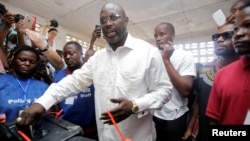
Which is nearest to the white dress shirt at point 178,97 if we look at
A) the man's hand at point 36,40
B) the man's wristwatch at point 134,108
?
the man's wristwatch at point 134,108

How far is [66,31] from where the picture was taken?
200 inches

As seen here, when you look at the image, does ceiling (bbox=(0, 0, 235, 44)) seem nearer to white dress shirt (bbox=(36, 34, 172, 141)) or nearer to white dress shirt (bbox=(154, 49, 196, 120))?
white dress shirt (bbox=(154, 49, 196, 120))

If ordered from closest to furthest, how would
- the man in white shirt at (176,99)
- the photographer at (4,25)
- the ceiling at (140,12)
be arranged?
the man in white shirt at (176,99)
the photographer at (4,25)
the ceiling at (140,12)

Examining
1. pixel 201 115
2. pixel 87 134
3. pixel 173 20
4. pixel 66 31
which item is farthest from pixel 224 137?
pixel 66 31

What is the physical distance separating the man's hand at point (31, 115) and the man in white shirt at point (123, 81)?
7 centimetres

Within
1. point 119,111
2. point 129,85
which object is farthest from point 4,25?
point 119,111

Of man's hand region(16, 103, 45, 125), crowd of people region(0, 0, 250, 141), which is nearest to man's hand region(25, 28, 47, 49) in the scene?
crowd of people region(0, 0, 250, 141)

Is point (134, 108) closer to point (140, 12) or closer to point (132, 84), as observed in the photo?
point (132, 84)

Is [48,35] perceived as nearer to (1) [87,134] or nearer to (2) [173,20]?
(1) [87,134]

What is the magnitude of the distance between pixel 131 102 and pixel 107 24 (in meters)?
0.50

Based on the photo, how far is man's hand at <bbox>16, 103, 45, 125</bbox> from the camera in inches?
29.5

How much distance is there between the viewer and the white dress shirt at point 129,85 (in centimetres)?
104

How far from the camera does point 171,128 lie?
4.54 ft

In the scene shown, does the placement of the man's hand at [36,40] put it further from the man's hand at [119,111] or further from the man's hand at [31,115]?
the man's hand at [119,111]
